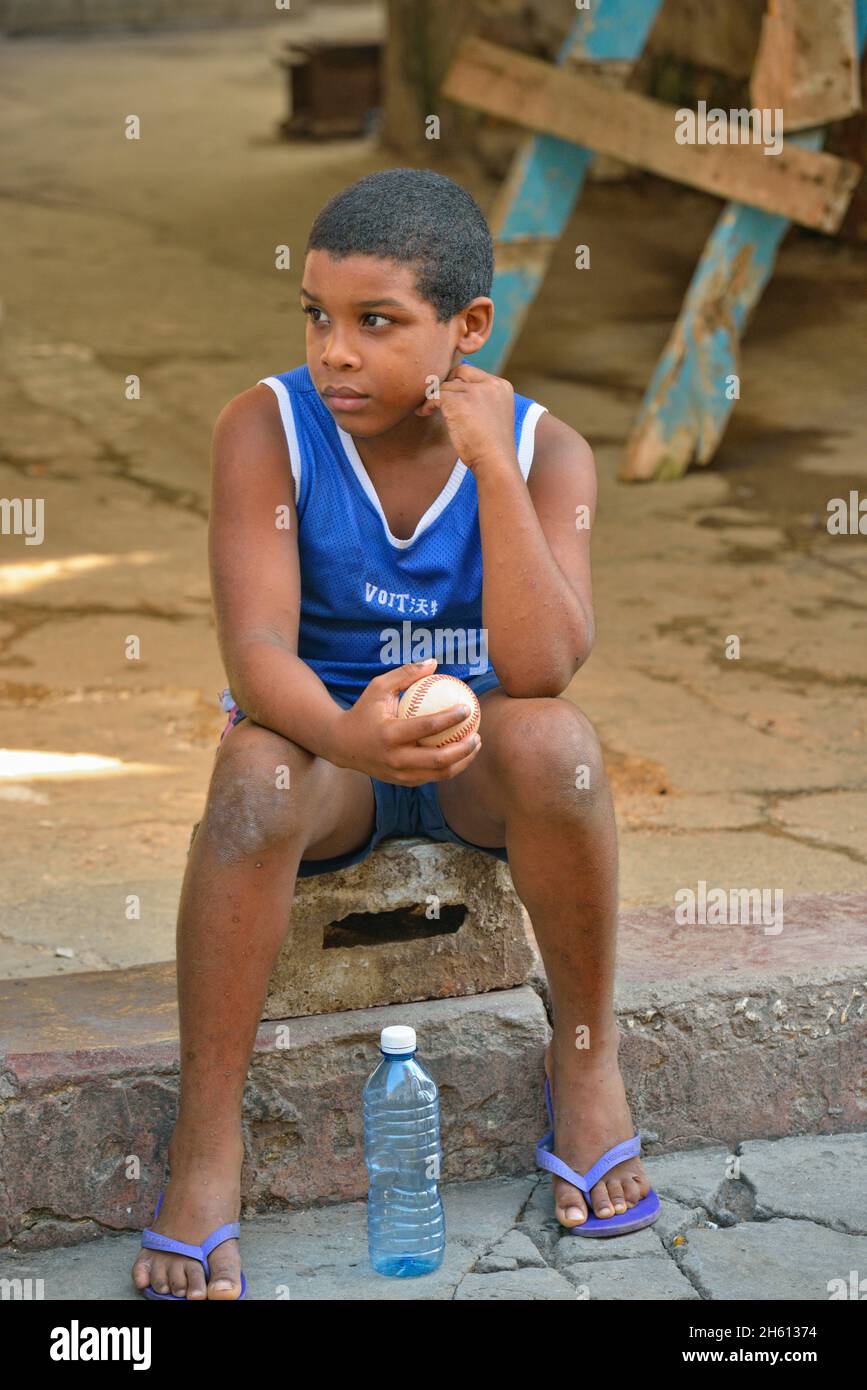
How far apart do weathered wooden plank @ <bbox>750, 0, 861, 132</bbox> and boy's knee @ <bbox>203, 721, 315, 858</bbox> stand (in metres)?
4.11

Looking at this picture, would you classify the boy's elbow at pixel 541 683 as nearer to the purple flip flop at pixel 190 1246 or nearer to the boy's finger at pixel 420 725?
the boy's finger at pixel 420 725

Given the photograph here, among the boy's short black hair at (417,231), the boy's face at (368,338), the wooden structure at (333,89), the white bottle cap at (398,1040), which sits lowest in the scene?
the white bottle cap at (398,1040)

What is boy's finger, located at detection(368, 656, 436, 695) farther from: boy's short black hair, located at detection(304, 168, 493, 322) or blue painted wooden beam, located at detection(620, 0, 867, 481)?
blue painted wooden beam, located at detection(620, 0, 867, 481)

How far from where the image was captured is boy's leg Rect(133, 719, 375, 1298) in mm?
2301

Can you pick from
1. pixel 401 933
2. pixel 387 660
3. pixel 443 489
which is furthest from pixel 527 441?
pixel 401 933

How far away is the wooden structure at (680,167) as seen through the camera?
5746 millimetres

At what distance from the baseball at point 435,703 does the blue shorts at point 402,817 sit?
0.27 m

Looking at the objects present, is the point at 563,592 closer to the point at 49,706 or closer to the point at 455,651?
the point at 455,651

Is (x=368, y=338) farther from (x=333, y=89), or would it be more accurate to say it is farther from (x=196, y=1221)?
(x=333, y=89)

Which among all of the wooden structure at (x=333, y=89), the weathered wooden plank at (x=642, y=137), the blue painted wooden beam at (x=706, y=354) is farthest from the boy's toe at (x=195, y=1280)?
the wooden structure at (x=333, y=89)

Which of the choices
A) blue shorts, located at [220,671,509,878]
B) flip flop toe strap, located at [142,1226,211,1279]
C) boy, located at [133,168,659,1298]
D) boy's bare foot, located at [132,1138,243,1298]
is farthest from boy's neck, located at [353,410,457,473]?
flip flop toe strap, located at [142,1226,211,1279]

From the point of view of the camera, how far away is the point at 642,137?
6027 mm

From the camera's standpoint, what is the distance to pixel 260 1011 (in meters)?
2.36

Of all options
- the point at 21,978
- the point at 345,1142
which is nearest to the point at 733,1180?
the point at 345,1142
